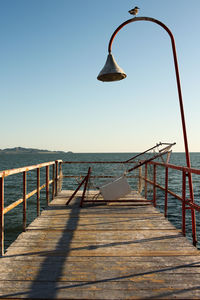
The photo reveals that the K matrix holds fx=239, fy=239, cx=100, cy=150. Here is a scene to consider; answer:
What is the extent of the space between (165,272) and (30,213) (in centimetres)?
1260

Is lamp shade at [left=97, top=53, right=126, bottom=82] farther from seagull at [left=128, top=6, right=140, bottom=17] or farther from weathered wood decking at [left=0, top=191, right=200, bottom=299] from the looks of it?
weathered wood decking at [left=0, top=191, right=200, bottom=299]

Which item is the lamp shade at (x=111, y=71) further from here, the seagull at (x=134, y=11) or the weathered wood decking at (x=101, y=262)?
the weathered wood decking at (x=101, y=262)

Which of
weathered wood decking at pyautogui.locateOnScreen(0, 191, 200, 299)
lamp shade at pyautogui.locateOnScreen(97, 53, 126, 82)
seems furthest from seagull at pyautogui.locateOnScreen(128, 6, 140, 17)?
weathered wood decking at pyautogui.locateOnScreen(0, 191, 200, 299)

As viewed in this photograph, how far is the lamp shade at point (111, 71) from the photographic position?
469 cm

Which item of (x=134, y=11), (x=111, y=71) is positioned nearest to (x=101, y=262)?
(x=111, y=71)

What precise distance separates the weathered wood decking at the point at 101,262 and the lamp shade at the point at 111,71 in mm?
2965

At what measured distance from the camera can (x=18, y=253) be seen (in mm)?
3229

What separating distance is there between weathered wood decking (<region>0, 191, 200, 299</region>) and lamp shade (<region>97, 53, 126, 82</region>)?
2.97 meters

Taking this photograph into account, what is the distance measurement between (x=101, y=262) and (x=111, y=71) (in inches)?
134

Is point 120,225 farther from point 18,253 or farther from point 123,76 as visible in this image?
point 123,76

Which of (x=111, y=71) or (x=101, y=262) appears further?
(x=111, y=71)

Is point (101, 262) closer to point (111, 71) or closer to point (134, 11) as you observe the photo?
point (111, 71)

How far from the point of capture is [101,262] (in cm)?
297

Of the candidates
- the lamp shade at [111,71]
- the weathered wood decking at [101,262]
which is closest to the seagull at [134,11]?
the lamp shade at [111,71]
